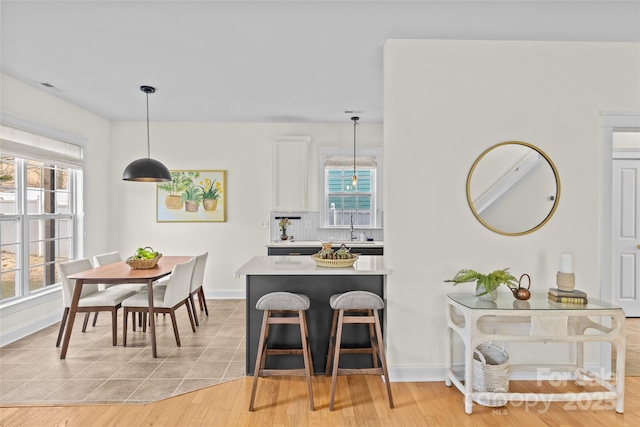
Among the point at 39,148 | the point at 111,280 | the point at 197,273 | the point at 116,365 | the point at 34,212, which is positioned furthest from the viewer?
the point at 197,273

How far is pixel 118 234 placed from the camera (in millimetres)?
5480

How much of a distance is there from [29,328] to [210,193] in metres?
2.60

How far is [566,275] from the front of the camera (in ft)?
8.54

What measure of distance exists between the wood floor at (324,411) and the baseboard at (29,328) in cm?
151

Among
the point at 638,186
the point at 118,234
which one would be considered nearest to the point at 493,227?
the point at 638,186

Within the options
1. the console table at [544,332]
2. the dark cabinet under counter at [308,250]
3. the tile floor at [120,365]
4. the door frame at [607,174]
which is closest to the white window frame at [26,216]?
the tile floor at [120,365]

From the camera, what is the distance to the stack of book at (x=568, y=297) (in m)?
2.47

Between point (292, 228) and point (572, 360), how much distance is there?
3.68m

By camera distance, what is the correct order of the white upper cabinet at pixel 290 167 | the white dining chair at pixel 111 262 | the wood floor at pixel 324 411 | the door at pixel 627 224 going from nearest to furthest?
the wood floor at pixel 324 411, the white dining chair at pixel 111 262, the door at pixel 627 224, the white upper cabinet at pixel 290 167

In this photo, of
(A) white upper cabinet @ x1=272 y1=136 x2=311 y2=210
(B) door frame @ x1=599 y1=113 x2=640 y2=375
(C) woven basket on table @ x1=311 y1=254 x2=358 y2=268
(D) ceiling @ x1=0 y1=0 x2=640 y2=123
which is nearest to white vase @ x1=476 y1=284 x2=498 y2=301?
(C) woven basket on table @ x1=311 y1=254 x2=358 y2=268

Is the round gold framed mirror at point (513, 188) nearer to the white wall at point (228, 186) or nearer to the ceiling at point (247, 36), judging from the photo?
the ceiling at point (247, 36)

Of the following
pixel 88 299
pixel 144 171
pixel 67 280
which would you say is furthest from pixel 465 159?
Result: pixel 67 280

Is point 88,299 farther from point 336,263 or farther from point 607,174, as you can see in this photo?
point 607,174

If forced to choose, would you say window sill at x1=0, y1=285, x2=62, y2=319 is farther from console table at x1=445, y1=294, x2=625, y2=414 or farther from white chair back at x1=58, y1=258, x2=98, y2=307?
console table at x1=445, y1=294, x2=625, y2=414
